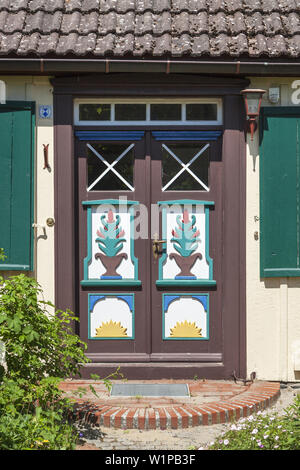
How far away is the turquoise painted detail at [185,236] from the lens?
636 cm

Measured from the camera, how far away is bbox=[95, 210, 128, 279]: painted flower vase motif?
635 centimetres

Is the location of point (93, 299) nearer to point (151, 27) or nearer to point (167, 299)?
point (167, 299)

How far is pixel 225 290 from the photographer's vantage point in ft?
20.2

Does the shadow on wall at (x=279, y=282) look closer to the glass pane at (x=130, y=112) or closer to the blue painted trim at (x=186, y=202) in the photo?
the blue painted trim at (x=186, y=202)

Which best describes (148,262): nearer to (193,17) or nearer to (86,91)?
(86,91)

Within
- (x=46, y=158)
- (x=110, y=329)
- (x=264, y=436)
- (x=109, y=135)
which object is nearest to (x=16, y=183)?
(x=46, y=158)

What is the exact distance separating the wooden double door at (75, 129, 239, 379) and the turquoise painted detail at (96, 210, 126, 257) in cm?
1

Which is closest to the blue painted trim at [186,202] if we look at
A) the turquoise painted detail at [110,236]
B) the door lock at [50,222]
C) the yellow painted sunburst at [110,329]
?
the turquoise painted detail at [110,236]

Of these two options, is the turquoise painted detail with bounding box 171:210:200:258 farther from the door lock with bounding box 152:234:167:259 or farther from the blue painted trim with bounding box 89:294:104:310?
the blue painted trim with bounding box 89:294:104:310

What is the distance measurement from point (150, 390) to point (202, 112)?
3.03 m

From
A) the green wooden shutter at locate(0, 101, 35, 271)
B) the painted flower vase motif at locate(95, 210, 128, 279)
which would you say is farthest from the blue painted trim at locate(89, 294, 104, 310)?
the green wooden shutter at locate(0, 101, 35, 271)
